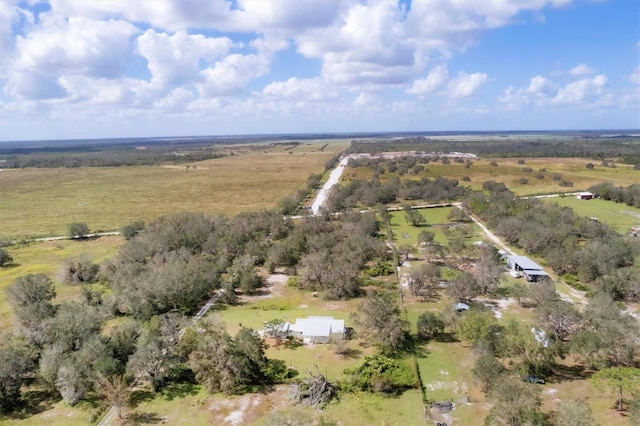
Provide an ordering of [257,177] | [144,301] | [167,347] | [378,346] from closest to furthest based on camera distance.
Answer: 1. [167,347]
2. [378,346]
3. [144,301]
4. [257,177]

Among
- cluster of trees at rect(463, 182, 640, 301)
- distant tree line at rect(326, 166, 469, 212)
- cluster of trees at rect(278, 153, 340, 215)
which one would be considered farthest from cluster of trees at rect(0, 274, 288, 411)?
distant tree line at rect(326, 166, 469, 212)

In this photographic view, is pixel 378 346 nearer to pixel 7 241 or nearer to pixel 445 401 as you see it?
pixel 445 401

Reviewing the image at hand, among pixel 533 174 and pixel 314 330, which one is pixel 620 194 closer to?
pixel 533 174

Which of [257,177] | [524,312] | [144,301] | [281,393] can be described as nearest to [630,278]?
[524,312]

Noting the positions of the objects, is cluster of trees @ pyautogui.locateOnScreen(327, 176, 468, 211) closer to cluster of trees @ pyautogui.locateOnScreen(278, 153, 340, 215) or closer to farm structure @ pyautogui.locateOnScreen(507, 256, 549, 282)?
cluster of trees @ pyautogui.locateOnScreen(278, 153, 340, 215)

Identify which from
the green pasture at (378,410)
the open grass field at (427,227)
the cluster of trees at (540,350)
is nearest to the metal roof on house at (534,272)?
the cluster of trees at (540,350)

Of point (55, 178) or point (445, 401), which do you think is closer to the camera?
point (445, 401)

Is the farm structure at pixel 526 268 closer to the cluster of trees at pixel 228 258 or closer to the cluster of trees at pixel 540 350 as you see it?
the cluster of trees at pixel 540 350
